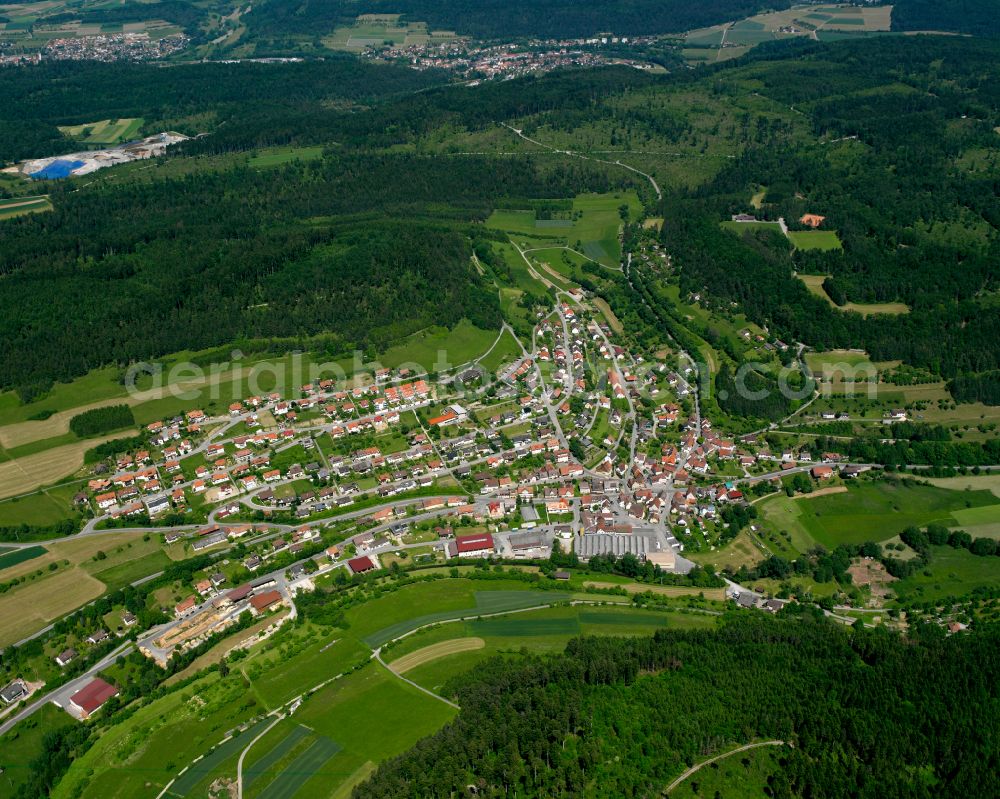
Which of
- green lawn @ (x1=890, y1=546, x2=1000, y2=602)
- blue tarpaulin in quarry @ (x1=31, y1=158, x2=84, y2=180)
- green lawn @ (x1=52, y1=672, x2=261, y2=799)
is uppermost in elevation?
blue tarpaulin in quarry @ (x1=31, y1=158, x2=84, y2=180)

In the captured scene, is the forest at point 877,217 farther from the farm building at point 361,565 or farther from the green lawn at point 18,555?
the green lawn at point 18,555

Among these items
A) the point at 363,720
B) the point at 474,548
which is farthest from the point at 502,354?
the point at 363,720

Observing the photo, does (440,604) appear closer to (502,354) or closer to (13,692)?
(13,692)

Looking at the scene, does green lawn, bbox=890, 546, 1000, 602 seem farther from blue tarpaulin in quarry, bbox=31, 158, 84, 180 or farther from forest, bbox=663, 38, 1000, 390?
blue tarpaulin in quarry, bbox=31, 158, 84, 180

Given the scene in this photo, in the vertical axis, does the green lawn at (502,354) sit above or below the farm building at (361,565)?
above

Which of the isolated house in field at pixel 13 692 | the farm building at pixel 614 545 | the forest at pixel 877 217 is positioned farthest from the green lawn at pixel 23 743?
the forest at pixel 877 217

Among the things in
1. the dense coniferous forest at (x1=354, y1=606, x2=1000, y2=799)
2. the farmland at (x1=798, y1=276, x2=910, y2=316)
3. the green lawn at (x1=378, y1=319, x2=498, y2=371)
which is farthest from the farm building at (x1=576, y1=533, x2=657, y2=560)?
the farmland at (x1=798, y1=276, x2=910, y2=316)
